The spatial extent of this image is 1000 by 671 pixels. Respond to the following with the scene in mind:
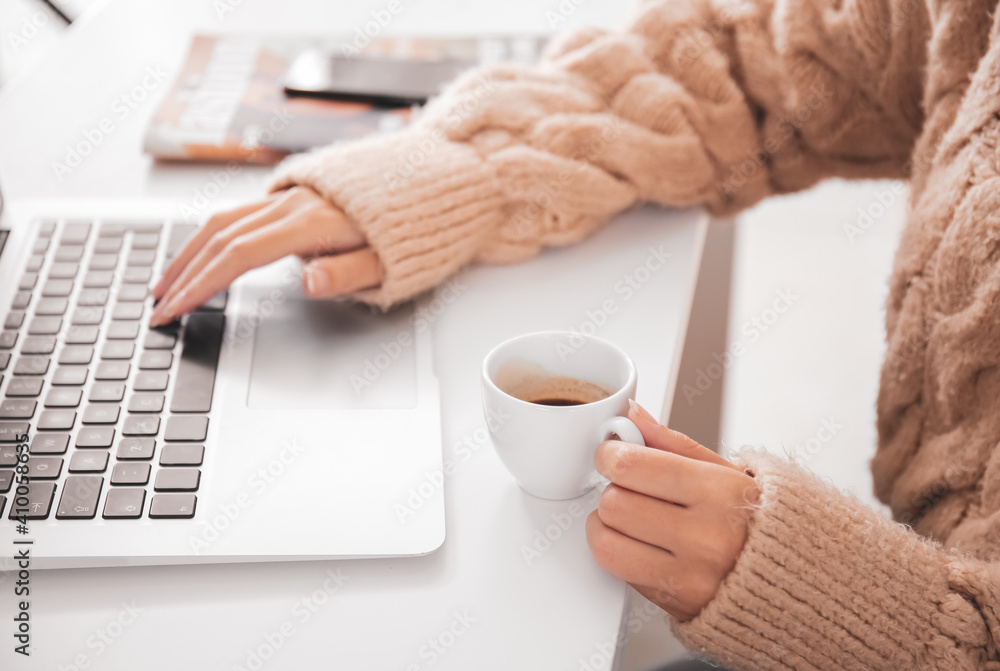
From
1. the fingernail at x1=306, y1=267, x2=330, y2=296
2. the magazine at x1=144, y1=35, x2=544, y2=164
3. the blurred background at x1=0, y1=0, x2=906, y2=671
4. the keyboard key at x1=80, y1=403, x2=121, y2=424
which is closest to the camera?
the keyboard key at x1=80, y1=403, x2=121, y2=424

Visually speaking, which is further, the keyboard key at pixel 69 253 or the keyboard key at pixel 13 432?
the keyboard key at pixel 69 253

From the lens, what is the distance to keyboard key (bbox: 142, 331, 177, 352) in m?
0.55

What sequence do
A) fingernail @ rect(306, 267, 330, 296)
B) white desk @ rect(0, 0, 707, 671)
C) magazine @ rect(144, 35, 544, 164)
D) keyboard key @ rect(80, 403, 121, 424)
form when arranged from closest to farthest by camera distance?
white desk @ rect(0, 0, 707, 671), keyboard key @ rect(80, 403, 121, 424), fingernail @ rect(306, 267, 330, 296), magazine @ rect(144, 35, 544, 164)

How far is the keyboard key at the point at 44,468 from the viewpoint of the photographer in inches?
17.5

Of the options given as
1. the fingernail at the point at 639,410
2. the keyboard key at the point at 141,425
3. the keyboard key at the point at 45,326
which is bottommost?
the keyboard key at the point at 45,326

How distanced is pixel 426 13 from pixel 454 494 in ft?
2.51

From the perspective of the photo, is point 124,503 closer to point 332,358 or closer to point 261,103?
point 332,358

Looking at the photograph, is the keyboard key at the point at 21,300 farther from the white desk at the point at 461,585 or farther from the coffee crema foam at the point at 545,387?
the coffee crema foam at the point at 545,387

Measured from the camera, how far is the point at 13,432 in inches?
18.6

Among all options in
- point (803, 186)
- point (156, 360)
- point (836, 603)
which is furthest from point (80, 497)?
point (803, 186)

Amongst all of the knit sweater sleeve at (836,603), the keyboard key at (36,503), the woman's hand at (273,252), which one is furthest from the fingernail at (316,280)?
the knit sweater sleeve at (836,603)

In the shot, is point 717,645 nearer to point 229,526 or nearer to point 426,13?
point 229,526

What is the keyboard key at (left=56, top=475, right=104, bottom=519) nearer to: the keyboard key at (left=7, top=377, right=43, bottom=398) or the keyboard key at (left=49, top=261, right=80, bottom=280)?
the keyboard key at (left=7, top=377, right=43, bottom=398)

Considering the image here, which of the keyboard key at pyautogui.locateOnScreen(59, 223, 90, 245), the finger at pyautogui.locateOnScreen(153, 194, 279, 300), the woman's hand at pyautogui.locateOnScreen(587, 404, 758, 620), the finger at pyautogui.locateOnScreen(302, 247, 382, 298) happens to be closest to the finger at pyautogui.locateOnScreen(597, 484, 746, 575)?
the woman's hand at pyautogui.locateOnScreen(587, 404, 758, 620)
